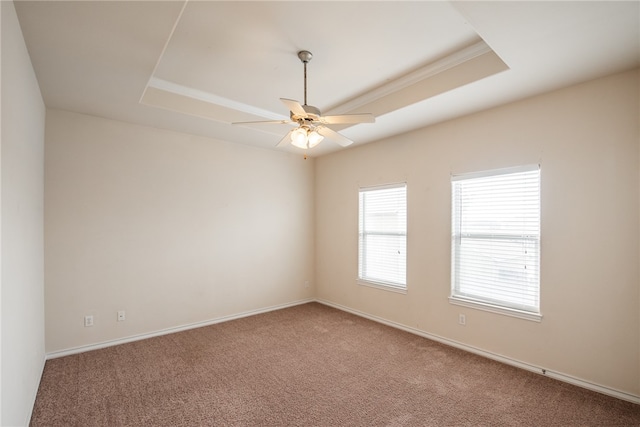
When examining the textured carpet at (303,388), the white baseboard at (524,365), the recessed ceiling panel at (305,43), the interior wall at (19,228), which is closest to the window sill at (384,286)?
the white baseboard at (524,365)

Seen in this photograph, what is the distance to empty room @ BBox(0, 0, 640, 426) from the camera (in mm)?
2131

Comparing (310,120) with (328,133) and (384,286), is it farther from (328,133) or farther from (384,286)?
(384,286)

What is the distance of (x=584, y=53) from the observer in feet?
7.41

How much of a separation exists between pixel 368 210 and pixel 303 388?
2.77 metres

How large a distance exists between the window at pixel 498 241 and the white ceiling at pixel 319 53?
852mm

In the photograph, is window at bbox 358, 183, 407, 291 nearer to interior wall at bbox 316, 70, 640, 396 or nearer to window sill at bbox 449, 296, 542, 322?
interior wall at bbox 316, 70, 640, 396

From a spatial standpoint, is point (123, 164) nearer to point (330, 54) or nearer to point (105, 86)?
point (105, 86)

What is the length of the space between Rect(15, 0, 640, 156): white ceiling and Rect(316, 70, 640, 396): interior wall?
0.86 feet

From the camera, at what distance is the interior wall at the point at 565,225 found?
2.52m

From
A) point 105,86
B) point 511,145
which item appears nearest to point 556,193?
point 511,145

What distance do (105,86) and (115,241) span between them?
69.9 inches

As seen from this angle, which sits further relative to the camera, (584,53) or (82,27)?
(584,53)

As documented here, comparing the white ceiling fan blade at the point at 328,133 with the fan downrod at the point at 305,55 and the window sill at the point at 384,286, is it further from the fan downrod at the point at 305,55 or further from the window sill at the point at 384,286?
the window sill at the point at 384,286

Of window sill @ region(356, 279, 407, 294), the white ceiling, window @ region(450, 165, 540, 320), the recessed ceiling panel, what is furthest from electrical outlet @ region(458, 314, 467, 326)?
the recessed ceiling panel
